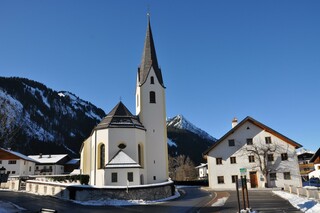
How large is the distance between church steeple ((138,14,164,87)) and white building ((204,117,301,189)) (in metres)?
13.2

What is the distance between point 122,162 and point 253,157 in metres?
18.0

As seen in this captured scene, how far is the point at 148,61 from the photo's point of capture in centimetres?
4256

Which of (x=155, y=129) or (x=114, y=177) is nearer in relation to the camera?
(x=114, y=177)

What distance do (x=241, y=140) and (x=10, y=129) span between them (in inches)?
1122

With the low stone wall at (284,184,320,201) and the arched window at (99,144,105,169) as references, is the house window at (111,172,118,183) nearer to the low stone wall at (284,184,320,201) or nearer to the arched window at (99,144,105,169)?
the arched window at (99,144,105,169)

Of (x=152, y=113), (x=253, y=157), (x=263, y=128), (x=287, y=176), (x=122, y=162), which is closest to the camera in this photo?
(x=122, y=162)

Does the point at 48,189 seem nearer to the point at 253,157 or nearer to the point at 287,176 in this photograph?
the point at 253,157

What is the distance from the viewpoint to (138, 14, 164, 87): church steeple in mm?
41516

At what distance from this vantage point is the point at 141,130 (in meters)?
36.5

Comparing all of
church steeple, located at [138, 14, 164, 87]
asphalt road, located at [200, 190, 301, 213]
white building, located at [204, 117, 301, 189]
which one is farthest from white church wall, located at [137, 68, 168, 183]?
→ asphalt road, located at [200, 190, 301, 213]

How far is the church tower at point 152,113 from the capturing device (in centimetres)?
3678

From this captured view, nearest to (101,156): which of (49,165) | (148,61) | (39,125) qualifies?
(148,61)

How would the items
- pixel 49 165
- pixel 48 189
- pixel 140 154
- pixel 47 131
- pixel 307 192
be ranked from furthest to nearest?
pixel 47 131 → pixel 49 165 → pixel 140 154 → pixel 48 189 → pixel 307 192

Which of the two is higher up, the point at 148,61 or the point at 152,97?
the point at 148,61
